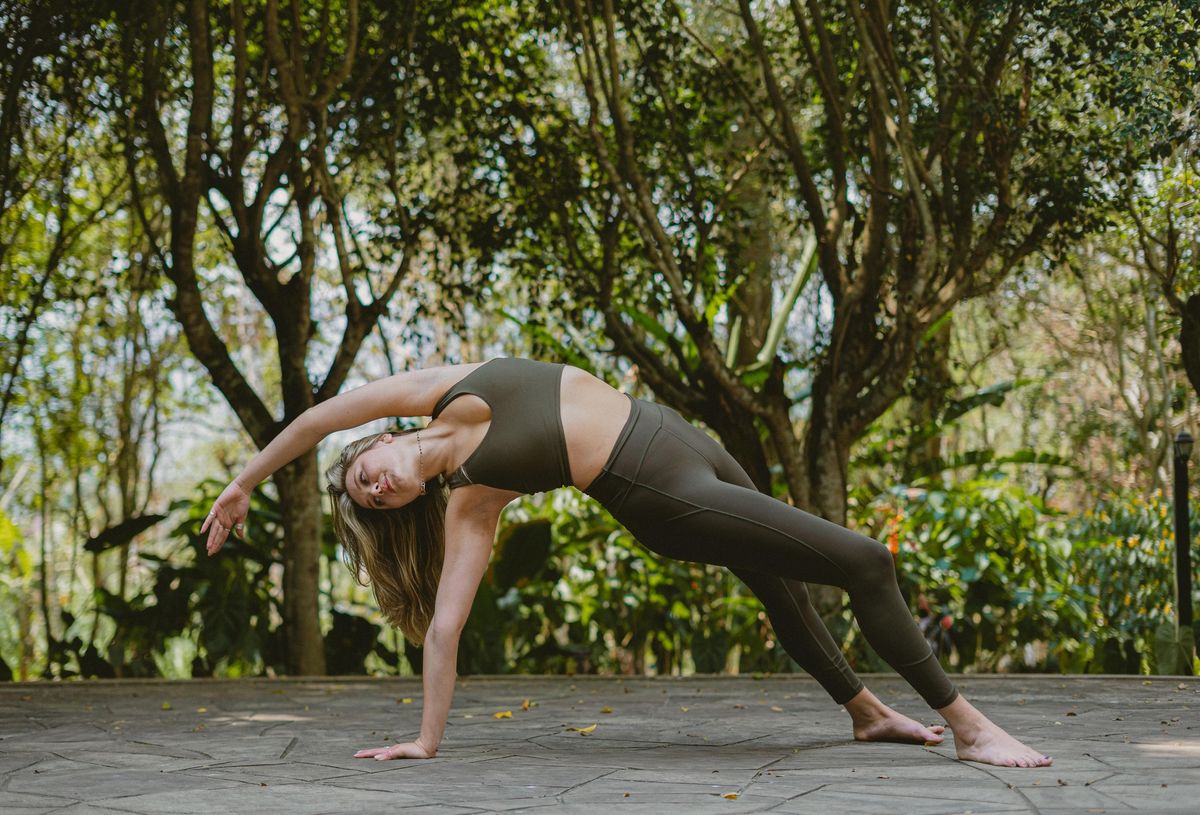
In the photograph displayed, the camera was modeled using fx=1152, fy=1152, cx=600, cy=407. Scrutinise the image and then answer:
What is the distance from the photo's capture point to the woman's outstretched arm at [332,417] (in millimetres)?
3275

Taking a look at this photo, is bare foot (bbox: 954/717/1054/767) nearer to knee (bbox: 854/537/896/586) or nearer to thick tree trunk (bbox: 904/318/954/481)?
knee (bbox: 854/537/896/586)

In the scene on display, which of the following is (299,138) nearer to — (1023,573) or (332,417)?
(332,417)

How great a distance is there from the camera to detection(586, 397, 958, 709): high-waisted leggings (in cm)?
308

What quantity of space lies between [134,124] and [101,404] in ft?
19.2

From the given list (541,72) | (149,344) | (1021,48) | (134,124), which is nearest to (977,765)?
(1021,48)

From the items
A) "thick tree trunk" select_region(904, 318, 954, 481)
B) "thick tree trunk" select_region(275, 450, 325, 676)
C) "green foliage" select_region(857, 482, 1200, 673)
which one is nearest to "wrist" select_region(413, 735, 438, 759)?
"thick tree trunk" select_region(275, 450, 325, 676)

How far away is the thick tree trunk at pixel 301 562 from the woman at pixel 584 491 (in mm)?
3543

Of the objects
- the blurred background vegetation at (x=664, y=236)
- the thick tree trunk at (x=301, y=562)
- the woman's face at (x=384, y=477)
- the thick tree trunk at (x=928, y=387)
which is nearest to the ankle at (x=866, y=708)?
the woman's face at (x=384, y=477)

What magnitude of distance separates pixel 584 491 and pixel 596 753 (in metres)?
0.86

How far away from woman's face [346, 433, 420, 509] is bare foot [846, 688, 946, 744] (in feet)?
5.00

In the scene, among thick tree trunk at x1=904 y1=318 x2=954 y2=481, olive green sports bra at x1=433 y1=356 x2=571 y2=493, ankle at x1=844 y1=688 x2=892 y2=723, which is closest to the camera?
olive green sports bra at x1=433 y1=356 x2=571 y2=493

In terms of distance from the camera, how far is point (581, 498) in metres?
8.43

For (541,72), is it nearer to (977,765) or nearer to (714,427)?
(714,427)

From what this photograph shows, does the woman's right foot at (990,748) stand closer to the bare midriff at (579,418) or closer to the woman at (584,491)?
the woman at (584,491)
